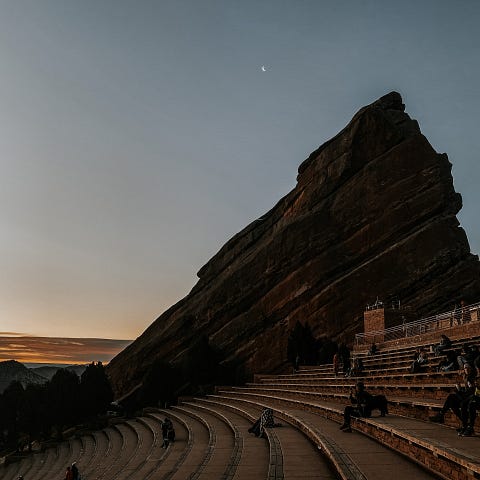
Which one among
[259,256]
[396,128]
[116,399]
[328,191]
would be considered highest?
[396,128]

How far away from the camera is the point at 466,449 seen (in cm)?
732

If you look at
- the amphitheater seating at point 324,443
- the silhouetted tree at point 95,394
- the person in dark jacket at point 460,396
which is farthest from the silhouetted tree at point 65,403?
the person in dark jacket at point 460,396

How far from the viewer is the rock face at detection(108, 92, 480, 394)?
4503 cm

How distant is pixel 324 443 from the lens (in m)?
10.2

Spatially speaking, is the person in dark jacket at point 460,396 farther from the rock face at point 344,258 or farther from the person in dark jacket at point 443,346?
the rock face at point 344,258

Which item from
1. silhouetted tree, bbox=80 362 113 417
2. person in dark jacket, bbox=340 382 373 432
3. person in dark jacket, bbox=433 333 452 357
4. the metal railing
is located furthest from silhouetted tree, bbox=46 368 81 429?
person in dark jacket, bbox=340 382 373 432

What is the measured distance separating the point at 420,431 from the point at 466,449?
6.62ft

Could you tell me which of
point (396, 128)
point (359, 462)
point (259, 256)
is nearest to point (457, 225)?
point (396, 128)

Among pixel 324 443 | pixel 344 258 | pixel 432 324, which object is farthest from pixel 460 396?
pixel 344 258

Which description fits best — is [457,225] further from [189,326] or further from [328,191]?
[189,326]

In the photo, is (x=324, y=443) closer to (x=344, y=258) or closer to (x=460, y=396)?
(x=460, y=396)

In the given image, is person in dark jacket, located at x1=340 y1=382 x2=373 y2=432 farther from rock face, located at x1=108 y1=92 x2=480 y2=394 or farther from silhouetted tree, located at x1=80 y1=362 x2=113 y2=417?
silhouetted tree, located at x1=80 y1=362 x2=113 y2=417

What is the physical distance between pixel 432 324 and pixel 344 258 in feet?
81.4

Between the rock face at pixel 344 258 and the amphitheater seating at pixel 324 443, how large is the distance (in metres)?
21.5
